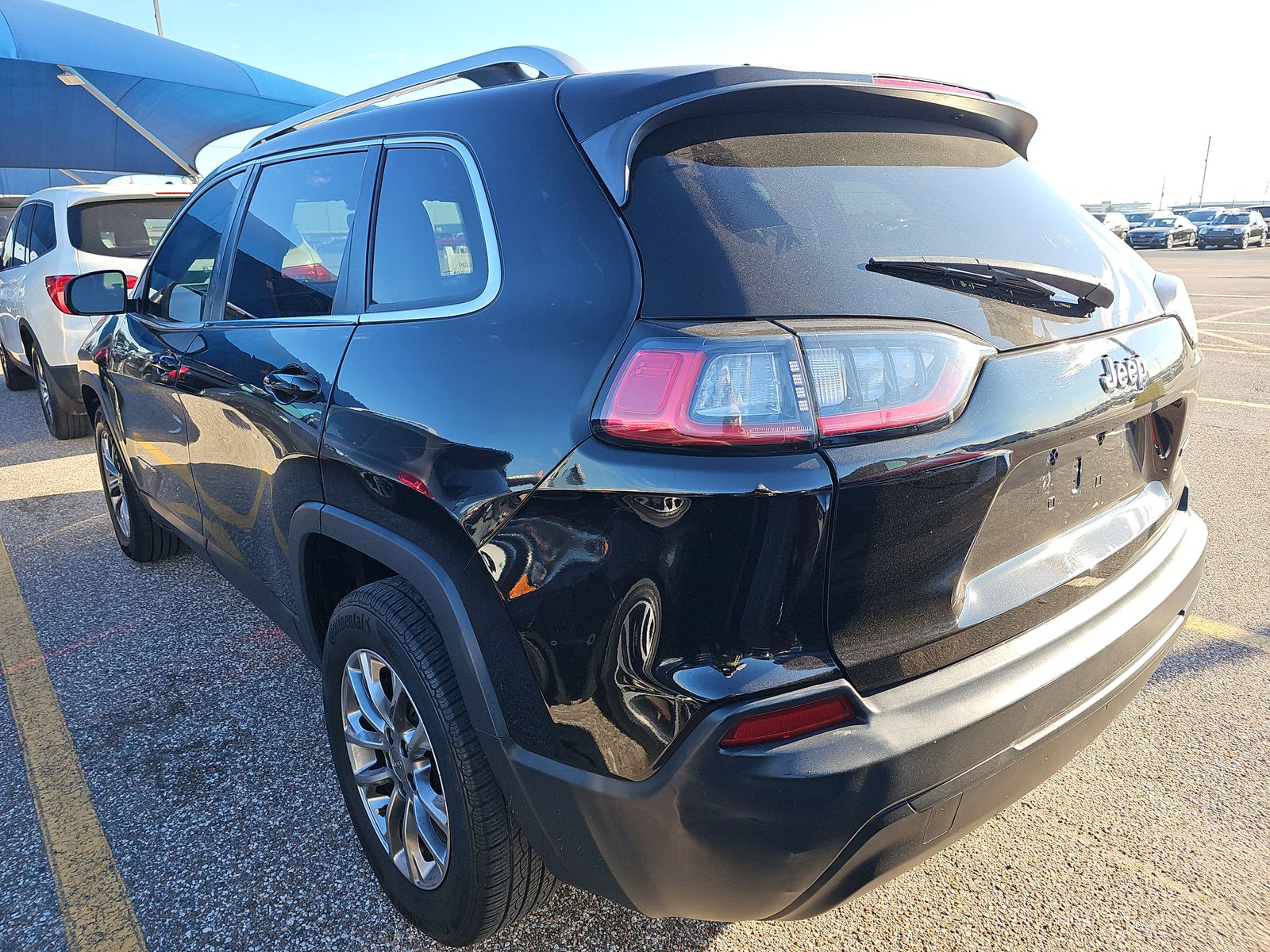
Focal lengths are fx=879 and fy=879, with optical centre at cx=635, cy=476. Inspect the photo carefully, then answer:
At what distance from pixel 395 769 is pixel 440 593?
0.54 m

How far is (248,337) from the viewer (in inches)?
97.2

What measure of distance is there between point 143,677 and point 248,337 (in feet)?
4.75

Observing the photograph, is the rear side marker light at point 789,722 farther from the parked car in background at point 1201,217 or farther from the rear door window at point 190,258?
the parked car in background at point 1201,217

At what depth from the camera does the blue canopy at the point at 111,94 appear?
14.0 m

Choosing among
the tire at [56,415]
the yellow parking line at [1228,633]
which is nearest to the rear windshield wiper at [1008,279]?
the yellow parking line at [1228,633]

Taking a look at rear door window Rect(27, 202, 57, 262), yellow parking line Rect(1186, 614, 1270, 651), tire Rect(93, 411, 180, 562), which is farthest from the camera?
rear door window Rect(27, 202, 57, 262)

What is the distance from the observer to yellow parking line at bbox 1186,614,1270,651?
3.14m

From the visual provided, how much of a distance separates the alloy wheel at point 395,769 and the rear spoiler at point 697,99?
114cm

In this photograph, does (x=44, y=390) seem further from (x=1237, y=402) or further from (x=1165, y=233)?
(x=1165, y=233)

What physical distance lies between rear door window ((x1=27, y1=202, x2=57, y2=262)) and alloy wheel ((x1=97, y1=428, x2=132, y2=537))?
301 cm

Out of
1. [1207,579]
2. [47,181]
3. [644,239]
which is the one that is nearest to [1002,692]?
[644,239]

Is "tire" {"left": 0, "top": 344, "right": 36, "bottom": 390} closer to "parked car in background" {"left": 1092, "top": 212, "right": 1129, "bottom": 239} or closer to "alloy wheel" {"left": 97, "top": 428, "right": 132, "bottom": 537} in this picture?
"alloy wheel" {"left": 97, "top": 428, "right": 132, "bottom": 537}

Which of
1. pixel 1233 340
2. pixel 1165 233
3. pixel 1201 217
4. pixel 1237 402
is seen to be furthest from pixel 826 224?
pixel 1201 217

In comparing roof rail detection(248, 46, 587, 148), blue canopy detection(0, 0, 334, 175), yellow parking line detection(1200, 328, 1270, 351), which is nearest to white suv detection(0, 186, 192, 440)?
roof rail detection(248, 46, 587, 148)
